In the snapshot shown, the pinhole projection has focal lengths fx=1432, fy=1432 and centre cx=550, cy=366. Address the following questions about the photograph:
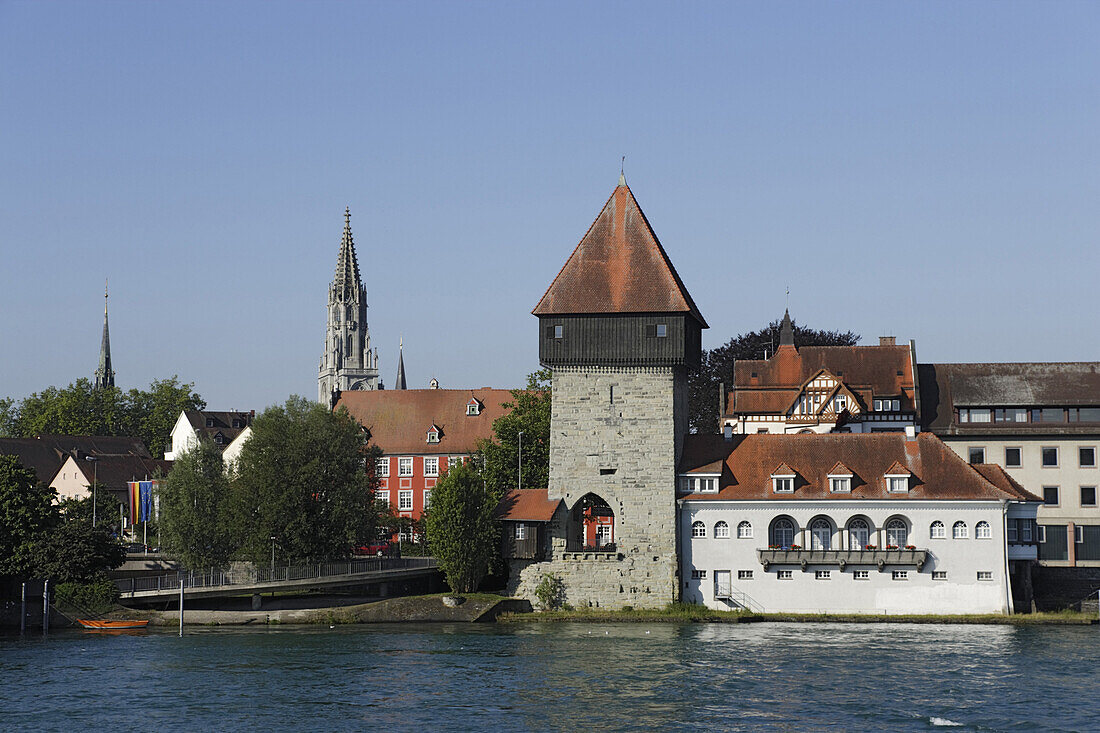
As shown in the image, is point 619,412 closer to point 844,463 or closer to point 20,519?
point 844,463

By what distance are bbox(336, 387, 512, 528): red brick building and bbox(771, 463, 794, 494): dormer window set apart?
3392cm

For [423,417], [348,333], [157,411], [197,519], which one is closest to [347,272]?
[348,333]

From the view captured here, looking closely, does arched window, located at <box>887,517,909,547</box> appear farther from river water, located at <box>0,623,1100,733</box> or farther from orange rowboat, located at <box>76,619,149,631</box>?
orange rowboat, located at <box>76,619,149,631</box>

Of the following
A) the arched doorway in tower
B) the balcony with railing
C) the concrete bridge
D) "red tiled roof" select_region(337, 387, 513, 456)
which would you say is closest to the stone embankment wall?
the balcony with railing

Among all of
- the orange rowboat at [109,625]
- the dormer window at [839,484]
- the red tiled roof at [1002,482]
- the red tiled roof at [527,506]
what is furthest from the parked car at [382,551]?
the red tiled roof at [1002,482]

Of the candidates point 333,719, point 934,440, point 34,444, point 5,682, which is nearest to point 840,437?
point 934,440

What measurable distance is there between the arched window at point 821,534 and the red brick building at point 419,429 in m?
35.3

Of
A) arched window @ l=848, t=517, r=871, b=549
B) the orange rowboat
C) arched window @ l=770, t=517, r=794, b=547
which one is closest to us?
the orange rowboat

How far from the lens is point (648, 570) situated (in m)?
62.3

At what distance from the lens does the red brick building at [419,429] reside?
3765 inches

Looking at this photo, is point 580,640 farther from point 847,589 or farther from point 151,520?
point 151,520

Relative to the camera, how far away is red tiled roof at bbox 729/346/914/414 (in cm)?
8050

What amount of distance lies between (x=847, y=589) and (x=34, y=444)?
77584 millimetres

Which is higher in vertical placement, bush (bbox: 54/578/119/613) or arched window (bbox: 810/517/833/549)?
arched window (bbox: 810/517/833/549)
